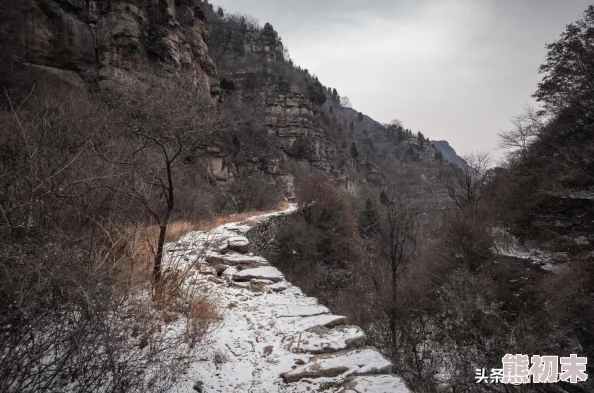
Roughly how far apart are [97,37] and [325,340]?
A: 74.2ft

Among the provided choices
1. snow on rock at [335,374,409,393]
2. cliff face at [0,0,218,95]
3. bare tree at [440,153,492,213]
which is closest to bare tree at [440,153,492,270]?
bare tree at [440,153,492,213]

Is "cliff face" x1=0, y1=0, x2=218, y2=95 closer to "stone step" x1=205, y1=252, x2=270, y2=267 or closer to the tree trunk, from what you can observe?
"stone step" x1=205, y1=252, x2=270, y2=267

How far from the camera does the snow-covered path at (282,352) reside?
7.78ft

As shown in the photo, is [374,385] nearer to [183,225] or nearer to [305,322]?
[305,322]

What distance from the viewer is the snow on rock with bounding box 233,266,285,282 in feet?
16.5

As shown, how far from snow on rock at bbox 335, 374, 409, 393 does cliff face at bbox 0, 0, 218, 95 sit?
18205 mm

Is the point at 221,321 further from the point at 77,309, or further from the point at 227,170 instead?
the point at 227,170

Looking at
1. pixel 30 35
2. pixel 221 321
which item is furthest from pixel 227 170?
pixel 221 321

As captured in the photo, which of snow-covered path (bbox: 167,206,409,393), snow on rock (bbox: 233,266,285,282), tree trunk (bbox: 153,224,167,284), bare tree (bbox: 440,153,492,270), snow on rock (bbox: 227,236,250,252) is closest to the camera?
snow-covered path (bbox: 167,206,409,393)

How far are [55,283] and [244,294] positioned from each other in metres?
2.96

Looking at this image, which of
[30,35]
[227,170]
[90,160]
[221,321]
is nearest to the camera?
[221,321]

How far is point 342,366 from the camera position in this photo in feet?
8.51

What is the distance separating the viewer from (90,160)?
482cm

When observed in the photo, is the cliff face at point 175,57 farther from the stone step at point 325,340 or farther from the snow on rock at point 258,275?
the stone step at point 325,340
